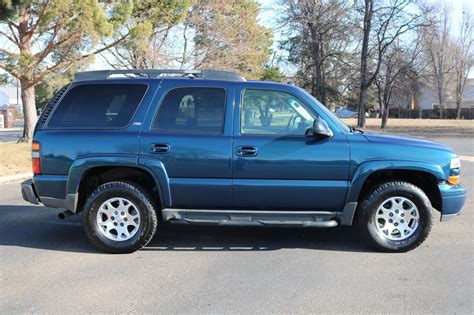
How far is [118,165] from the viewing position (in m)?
4.93

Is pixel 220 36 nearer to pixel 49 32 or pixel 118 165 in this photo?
pixel 49 32

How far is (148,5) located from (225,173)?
15641 millimetres

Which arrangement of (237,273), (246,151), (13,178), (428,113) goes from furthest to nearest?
(428,113) → (13,178) → (246,151) → (237,273)

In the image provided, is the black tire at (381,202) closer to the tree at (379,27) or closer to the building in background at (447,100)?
the tree at (379,27)

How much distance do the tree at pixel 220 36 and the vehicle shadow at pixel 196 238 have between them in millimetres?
18474

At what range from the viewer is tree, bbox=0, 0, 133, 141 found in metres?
15.0

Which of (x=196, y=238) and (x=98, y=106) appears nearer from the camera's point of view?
(x=98, y=106)

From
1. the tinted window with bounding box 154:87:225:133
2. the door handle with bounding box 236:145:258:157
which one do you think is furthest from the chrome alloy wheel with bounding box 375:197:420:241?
the tinted window with bounding box 154:87:225:133

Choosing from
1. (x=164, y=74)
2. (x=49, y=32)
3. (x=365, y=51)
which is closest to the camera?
(x=164, y=74)

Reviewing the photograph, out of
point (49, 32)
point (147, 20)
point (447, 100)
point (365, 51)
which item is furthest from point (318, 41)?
point (447, 100)

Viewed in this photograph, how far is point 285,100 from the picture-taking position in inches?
199

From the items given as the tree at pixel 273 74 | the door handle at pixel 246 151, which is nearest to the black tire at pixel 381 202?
the door handle at pixel 246 151

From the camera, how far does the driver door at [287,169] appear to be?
15.8ft

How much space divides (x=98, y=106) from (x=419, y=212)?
3860 mm
